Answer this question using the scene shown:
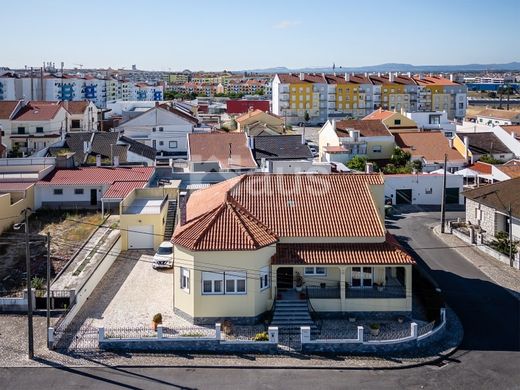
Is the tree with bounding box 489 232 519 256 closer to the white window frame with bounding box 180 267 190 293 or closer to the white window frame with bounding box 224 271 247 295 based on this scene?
the white window frame with bounding box 224 271 247 295

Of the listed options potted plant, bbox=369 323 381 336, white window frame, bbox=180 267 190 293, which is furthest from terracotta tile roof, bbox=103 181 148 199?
potted plant, bbox=369 323 381 336

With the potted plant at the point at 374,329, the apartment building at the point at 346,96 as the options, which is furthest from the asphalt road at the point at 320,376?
the apartment building at the point at 346,96

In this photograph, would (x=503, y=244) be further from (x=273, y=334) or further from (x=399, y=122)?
(x=399, y=122)

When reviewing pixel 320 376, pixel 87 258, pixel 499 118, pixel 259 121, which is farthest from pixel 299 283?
pixel 499 118

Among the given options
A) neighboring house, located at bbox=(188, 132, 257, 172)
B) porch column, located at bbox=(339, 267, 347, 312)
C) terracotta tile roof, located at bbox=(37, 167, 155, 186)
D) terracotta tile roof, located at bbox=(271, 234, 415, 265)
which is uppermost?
neighboring house, located at bbox=(188, 132, 257, 172)

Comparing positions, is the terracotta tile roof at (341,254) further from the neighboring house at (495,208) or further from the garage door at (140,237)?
the neighboring house at (495,208)

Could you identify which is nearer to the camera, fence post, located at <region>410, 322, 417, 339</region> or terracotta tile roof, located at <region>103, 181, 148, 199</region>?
fence post, located at <region>410, 322, 417, 339</region>
